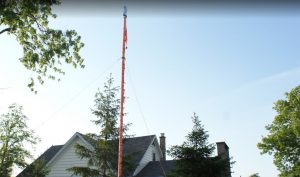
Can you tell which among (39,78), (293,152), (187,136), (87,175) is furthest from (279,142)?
(39,78)

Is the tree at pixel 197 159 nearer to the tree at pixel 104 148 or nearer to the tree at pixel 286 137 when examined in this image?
the tree at pixel 104 148

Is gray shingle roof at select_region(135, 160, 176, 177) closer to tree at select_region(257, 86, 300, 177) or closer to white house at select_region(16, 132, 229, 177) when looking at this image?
white house at select_region(16, 132, 229, 177)

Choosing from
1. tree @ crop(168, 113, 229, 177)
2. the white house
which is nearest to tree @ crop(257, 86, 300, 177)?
the white house

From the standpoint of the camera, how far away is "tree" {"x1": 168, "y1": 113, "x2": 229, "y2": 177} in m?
18.5

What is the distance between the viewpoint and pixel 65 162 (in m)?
32.4

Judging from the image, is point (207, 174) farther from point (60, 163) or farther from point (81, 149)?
point (60, 163)

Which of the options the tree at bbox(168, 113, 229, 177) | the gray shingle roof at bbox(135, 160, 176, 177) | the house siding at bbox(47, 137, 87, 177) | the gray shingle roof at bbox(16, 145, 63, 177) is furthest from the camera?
the house siding at bbox(47, 137, 87, 177)

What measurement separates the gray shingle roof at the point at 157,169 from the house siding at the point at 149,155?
37 cm

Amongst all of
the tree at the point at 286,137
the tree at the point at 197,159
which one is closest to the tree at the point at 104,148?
the tree at the point at 197,159

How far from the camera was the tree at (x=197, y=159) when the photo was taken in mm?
18500

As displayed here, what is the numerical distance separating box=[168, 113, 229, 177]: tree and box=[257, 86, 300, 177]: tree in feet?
67.8

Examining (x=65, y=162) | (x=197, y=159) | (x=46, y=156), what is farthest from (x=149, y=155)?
(x=197, y=159)

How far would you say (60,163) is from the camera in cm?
3262

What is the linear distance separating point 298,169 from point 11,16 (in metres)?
33.7
